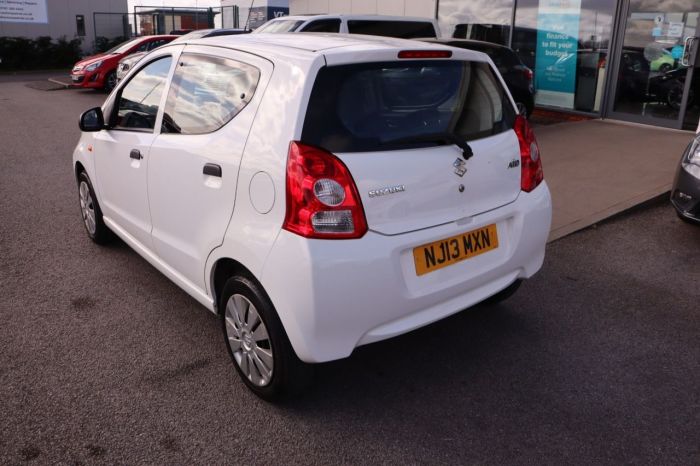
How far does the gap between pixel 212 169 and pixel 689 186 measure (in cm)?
399

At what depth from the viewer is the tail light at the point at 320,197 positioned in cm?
260

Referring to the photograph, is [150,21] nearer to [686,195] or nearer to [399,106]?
[686,195]

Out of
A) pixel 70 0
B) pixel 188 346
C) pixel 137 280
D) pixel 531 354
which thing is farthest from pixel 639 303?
pixel 70 0

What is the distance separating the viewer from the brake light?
9.77ft

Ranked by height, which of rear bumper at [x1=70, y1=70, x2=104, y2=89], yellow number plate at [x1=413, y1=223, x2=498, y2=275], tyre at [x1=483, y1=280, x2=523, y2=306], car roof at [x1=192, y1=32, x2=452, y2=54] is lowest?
tyre at [x1=483, y1=280, x2=523, y2=306]

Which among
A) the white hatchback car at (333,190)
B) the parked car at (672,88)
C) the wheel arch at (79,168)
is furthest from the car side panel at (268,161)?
the parked car at (672,88)

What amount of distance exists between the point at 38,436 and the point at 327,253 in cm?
153

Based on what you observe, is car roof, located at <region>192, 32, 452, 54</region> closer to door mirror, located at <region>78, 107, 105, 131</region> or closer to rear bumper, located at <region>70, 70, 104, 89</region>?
door mirror, located at <region>78, 107, 105, 131</region>

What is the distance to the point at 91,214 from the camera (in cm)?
507

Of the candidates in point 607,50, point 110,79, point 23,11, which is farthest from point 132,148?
point 23,11

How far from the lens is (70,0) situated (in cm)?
2895

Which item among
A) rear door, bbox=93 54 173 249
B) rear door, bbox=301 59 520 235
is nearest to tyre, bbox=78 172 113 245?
rear door, bbox=93 54 173 249

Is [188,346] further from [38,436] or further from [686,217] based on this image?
[686,217]

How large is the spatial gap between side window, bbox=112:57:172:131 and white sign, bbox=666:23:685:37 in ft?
30.3
